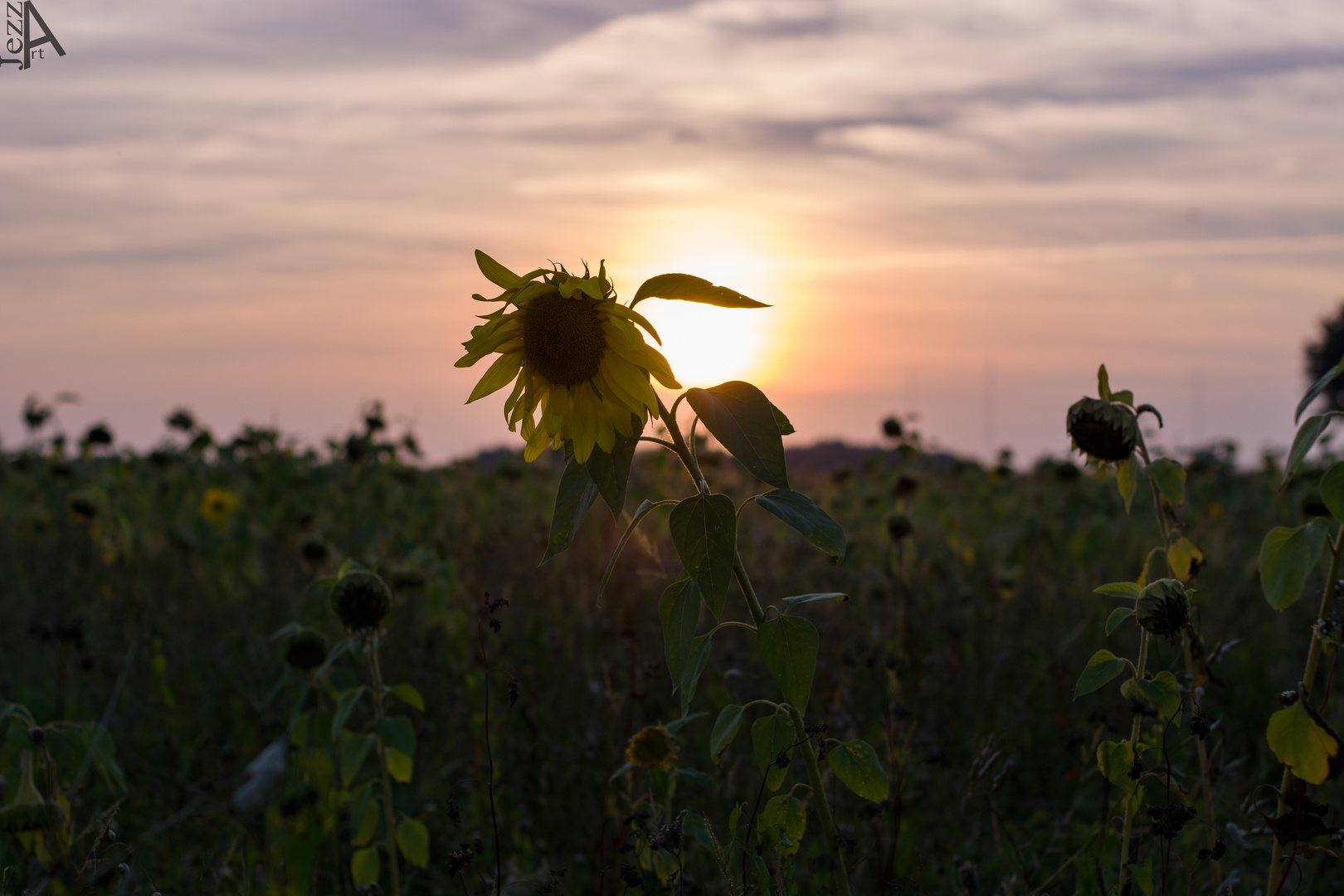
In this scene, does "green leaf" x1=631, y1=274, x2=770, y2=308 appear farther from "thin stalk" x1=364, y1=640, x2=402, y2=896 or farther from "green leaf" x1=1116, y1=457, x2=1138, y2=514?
"thin stalk" x1=364, y1=640, x2=402, y2=896

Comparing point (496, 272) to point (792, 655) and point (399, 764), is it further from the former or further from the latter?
point (399, 764)

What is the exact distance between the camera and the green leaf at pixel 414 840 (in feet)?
6.75

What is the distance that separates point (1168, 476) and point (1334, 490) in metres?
0.43

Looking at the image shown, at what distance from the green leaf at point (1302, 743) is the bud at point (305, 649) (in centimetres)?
191

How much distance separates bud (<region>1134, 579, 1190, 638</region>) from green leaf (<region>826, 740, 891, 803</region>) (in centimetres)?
47

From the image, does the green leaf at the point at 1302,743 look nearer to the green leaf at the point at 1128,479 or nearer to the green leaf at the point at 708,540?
the green leaf at the point at 1128,479

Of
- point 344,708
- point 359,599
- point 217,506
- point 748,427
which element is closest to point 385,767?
point 344,708

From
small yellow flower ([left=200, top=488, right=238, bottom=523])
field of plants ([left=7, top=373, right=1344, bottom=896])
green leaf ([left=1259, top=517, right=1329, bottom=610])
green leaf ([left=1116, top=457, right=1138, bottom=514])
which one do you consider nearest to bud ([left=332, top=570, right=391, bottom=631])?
field of plants ([left=7, top=373, right=1344, bottom=896])

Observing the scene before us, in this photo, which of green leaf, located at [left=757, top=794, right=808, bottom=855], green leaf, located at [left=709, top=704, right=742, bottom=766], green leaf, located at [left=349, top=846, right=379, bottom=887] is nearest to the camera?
green leaf, located at [left=709, top=704, right=742, bottom=766]

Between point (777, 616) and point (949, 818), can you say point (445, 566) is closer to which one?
point (949, 818)

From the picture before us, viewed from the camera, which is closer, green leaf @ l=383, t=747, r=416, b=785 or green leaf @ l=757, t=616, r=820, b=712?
green leaf @ l=757, t=616, r=820, b=712

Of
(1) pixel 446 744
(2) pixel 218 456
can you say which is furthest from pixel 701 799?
(2) pixel 218 456

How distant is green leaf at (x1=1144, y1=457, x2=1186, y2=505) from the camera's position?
1.69 metres

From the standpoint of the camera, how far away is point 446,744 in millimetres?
3295
